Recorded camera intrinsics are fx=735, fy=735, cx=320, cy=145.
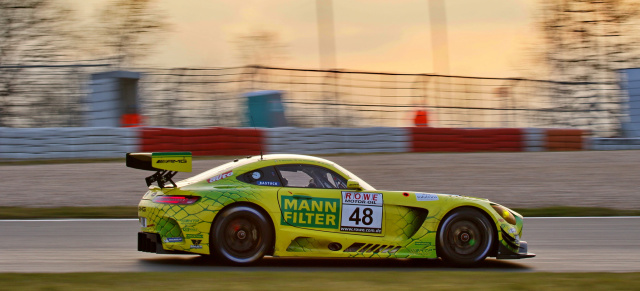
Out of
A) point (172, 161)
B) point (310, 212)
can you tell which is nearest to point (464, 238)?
point (310, 212)

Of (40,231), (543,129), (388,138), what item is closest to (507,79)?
(543,129)

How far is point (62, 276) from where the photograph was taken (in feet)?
19.9

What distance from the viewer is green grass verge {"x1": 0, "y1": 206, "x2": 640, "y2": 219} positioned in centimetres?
1064

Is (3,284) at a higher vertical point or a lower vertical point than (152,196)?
lower

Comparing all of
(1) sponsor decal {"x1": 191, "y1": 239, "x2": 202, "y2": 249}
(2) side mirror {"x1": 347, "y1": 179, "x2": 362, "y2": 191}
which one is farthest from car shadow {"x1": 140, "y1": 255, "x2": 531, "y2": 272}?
(2) side mirror {"x1": 347, "y1": 179, "x2": 362, "y2": 191}

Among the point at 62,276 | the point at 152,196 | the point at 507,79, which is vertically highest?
the point at 507,79

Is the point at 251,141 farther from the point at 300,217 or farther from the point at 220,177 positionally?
the point at 300,217

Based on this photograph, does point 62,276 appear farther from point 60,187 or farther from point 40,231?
point 60,187

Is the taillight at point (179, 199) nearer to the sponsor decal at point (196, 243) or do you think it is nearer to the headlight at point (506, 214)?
the sponsor decal at point (196, 243)

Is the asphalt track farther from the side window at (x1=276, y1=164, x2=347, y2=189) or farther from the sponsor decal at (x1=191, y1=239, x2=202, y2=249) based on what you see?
the side window at (x1=276, y1=164, x2=347, y2=189)

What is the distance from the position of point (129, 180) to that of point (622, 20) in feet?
49.9

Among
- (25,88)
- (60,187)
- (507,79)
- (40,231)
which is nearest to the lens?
(40,231)

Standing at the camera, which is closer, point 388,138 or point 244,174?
point 244,174

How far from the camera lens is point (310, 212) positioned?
6.83 meters
